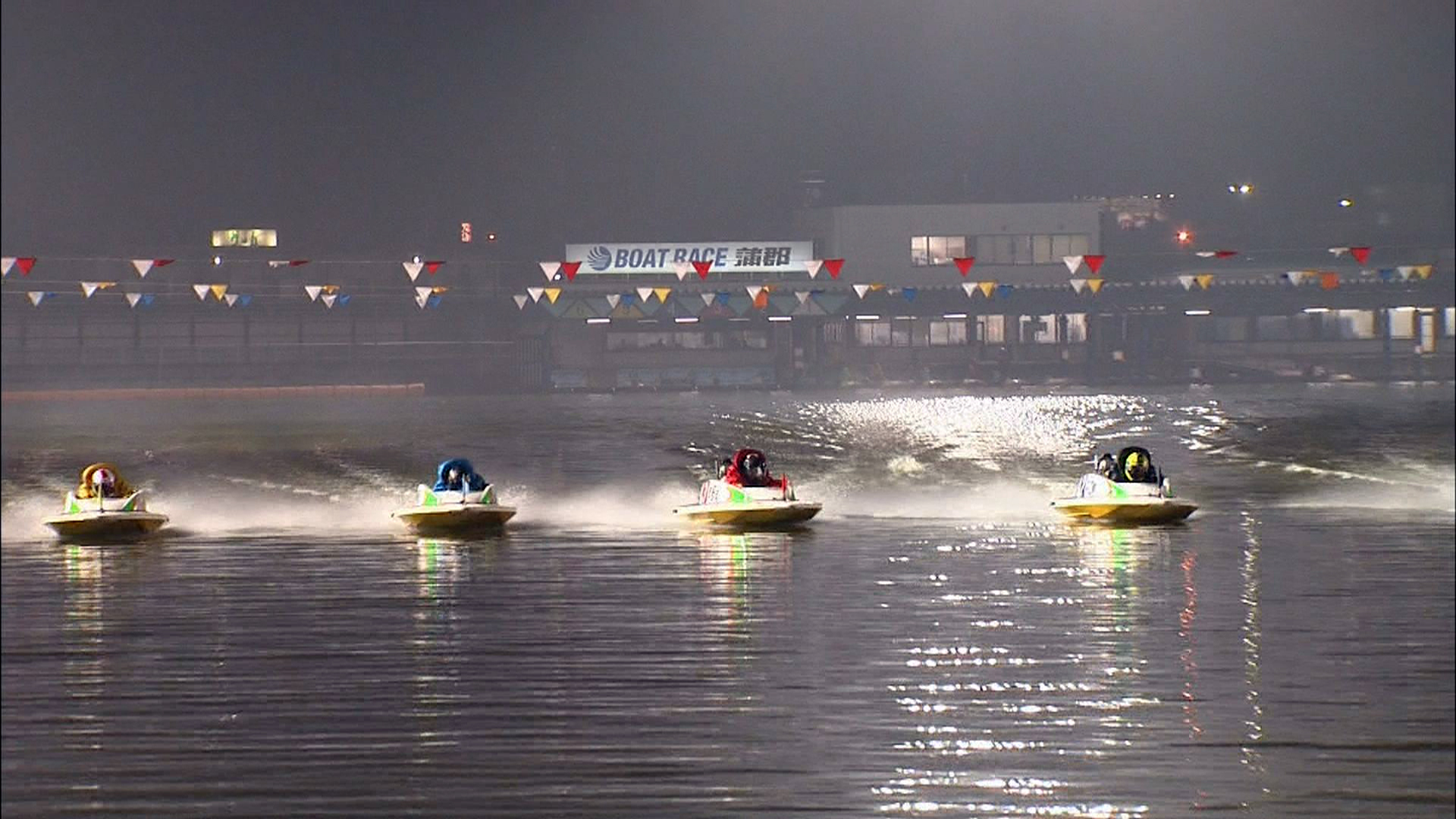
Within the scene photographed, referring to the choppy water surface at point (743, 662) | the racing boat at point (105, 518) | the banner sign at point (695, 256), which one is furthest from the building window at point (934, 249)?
the racing boat at point (105, 518)

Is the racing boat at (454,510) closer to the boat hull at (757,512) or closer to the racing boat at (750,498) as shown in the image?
the boat hull at (757,512)

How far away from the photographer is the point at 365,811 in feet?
60.9

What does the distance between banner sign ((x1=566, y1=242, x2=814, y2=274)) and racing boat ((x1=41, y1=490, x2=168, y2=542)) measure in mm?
101890

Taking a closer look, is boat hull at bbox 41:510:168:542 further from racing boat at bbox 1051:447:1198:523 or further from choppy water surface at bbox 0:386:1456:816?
racing boat at bbox 1051:447:1198:523

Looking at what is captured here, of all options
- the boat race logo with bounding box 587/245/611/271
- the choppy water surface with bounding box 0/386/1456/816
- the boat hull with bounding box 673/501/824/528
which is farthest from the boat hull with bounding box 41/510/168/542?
the boat race logo with bounding box 587/245/611/271

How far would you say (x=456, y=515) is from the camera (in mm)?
46094

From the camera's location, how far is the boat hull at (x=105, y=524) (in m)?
45.5

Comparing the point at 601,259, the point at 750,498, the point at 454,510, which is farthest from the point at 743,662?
the point at 601,259

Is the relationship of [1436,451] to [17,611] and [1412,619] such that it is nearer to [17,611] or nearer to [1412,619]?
[1412,619]

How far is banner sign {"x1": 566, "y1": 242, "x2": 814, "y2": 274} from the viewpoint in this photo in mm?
147000

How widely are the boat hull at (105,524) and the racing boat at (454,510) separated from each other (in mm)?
5732

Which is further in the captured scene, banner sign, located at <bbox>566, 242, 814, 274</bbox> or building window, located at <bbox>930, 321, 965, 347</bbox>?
building window, located at <bbox>930, 321, 965, 347</bbox>

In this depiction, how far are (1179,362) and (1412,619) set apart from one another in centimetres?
12477

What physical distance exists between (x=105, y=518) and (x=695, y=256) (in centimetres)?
10480
